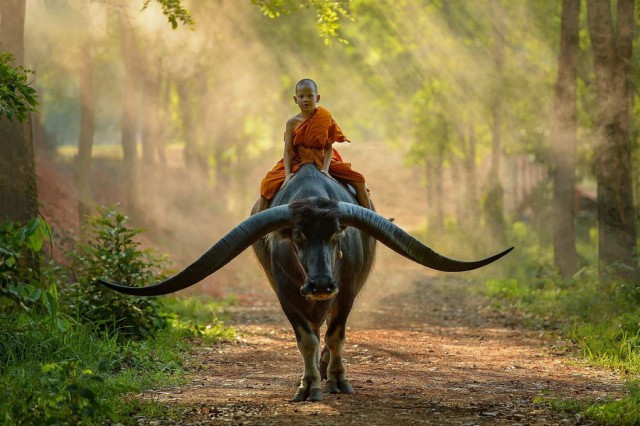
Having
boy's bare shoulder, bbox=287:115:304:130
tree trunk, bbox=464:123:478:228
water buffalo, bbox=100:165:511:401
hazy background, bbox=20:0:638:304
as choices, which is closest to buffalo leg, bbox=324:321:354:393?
water buffalo, bbox=100:165:511:401

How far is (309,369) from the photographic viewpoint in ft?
26.8

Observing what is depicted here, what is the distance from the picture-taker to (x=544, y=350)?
11.9m

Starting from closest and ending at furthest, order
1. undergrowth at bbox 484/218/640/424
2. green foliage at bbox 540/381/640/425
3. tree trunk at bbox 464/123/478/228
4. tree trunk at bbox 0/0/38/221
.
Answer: green foliage at bbox 540/381/640/425 → undergrowth at bbox 484/218/640/424 → tree trunk at bbox 0/0/38/221 → tree trunk at bbox 464/123/478/228

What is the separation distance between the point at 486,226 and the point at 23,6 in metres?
20.9

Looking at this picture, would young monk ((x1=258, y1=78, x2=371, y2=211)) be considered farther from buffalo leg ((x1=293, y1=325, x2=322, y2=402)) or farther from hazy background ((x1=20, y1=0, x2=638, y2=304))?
hazy background ((x1=20, y1=0, x2=638, y2=304))

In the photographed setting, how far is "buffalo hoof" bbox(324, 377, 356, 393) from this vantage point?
8523 millimetres

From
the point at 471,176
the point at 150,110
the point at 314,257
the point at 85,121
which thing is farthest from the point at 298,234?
the point at 471,176

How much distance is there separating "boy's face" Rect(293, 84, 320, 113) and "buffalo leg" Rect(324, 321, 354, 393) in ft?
7.33

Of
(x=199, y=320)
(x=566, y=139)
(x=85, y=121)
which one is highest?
(x=85, y=121)

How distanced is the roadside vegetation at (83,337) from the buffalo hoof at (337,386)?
1622 millimetres

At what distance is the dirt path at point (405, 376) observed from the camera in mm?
7422

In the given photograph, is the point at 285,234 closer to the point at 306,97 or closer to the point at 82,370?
the point at 306,97

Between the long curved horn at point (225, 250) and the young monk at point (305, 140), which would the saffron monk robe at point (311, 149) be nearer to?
the young monk at point (305, 140)

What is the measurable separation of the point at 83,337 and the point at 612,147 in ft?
30.1
